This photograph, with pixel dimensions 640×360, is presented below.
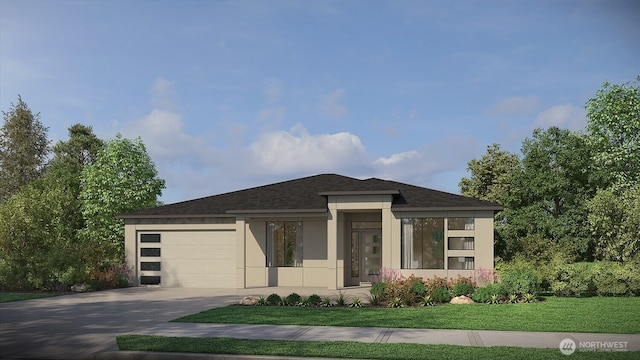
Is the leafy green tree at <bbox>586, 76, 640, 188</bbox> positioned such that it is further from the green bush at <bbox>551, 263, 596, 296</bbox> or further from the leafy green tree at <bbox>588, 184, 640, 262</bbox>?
the green bush at <bbox>551, 263, 596, 296</bbox>

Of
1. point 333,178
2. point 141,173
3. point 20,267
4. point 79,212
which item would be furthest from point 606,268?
point 79,212

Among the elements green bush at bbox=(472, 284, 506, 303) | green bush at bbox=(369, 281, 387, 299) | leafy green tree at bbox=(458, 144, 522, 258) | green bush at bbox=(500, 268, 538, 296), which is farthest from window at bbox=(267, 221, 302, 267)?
leafy green tree at bbox=(458, 144, 522, 258)

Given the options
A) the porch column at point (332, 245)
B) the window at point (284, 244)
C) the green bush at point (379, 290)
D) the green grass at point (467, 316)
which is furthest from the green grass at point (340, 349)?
the window at point (284, 244)

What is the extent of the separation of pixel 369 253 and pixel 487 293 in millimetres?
8208

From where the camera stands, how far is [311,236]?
84.0ft

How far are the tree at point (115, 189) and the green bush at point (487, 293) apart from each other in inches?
935

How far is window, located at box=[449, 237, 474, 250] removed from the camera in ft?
77.5

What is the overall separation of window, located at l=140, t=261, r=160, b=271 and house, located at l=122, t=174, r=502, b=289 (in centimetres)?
4

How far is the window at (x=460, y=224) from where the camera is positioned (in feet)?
77.6

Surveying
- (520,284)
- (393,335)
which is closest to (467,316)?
(393,335)

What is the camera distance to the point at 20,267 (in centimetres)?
2464

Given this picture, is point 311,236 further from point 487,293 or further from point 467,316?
point 467,316

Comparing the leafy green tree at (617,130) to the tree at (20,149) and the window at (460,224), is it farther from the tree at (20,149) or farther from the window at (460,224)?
the tree at (20,149)

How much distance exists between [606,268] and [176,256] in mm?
16523
